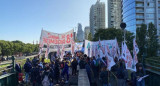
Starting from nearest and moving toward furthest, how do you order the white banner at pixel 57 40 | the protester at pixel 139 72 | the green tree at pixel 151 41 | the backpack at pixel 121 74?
1. the protester at pixel 139 72
2. the backpack at pixel 121 74
3. the white banner at pixel 57 40
4. the green tree at pixel 151 41

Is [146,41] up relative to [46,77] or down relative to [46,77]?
up

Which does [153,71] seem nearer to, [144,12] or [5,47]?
[144,12]

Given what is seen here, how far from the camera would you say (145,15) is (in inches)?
2495

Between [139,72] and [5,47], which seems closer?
[139,72]

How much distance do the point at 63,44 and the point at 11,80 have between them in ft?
14.3

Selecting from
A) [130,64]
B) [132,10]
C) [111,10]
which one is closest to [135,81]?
[130,64]

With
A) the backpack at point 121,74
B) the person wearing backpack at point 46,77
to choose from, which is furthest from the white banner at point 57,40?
the backpack at point 121,74

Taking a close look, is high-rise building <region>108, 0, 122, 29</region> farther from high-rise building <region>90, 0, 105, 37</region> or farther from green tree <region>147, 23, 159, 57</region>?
green tree <region>147, 23, 159, 57</region>

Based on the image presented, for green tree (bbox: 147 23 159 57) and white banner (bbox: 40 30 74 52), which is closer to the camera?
white banner (bbox: 40 30 74 52)

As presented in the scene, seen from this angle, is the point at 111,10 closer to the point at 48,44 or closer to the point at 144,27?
the point at 144,27

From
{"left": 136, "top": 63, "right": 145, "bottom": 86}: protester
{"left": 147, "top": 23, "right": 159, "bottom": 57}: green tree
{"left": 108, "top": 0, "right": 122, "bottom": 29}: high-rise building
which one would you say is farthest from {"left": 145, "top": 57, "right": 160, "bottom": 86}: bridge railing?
{"left": 108, "top": 0, "right": 122, "bottom": 29}: high-rise building

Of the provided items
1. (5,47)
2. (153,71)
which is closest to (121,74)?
(153,71)

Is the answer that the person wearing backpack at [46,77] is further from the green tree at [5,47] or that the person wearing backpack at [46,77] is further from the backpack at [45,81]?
the green tree at [5,47]

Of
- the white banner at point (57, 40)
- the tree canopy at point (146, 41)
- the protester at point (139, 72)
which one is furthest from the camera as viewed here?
the tree canopy at point (146, 41)
